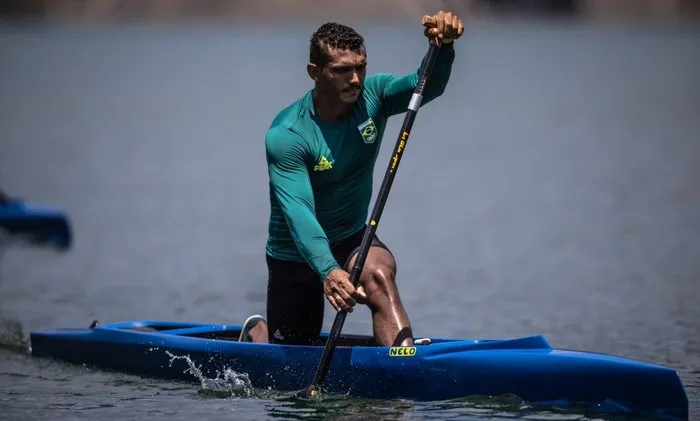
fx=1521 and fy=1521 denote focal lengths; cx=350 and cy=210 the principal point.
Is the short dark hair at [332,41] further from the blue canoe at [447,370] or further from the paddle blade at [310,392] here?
the paddle blade at [310,392]

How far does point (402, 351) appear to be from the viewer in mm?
10742

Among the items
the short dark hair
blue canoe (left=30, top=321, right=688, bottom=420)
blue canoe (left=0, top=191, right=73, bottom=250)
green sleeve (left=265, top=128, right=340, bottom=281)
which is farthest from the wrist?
blue canoe (left=0, top=191, right=73, bottom=250)

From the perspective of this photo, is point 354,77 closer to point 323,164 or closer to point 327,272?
point 323,164

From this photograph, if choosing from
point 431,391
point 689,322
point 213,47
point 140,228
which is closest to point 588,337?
point 689,322

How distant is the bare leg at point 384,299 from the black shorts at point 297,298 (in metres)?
0.31

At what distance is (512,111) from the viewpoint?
48656 mm

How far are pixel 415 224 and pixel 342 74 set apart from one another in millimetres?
13222

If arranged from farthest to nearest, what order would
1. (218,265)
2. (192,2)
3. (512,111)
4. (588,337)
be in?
(192,2) → (512,111) → (218,265) → (588,337)

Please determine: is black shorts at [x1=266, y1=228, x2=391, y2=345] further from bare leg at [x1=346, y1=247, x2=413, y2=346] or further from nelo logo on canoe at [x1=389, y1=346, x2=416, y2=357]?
nelo logo on canoe at [x1=389, y1=346, x2=416, y2=357]

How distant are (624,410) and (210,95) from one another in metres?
53.1

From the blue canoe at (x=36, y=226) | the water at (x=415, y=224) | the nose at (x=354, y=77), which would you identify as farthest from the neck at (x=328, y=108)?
the blue canoe at (x=36, y=226)

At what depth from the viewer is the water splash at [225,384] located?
1163 centimetres

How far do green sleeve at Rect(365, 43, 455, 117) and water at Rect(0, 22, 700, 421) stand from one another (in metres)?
2.19

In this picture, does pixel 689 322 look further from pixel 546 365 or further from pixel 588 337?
pixel 546 365
